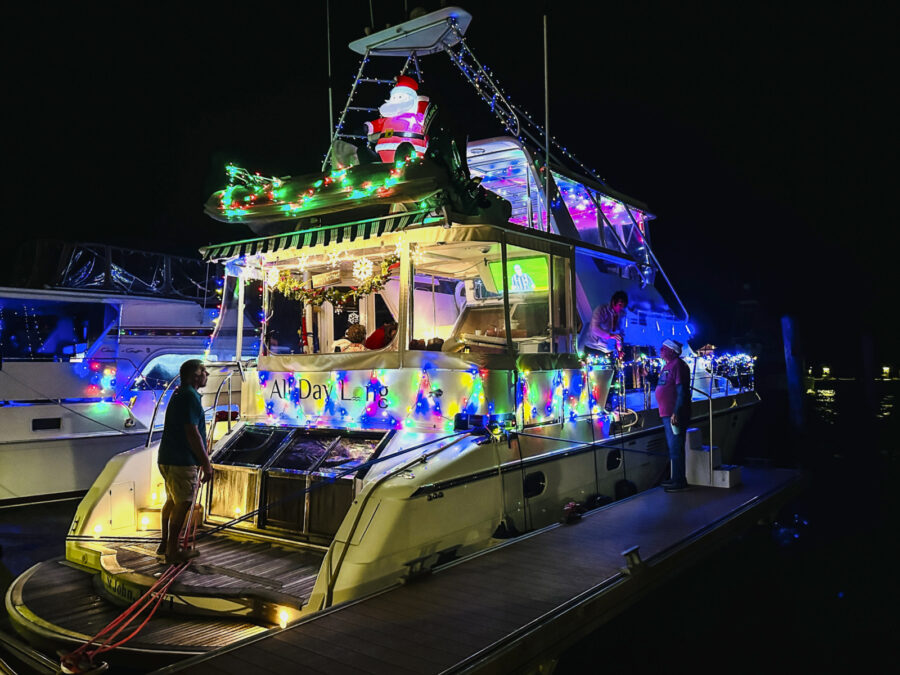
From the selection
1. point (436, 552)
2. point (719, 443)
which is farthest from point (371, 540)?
point (719, 443)

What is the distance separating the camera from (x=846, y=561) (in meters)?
8.11

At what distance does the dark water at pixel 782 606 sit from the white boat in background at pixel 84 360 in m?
6.44

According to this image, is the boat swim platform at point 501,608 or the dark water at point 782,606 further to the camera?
the dark water at point 782,606

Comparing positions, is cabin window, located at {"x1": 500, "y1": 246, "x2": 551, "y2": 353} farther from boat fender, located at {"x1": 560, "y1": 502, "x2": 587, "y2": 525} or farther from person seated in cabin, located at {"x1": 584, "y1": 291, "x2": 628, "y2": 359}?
boat fender, located at {"x1": 560, "y1": 502, "x2": 587, "y2": 525}

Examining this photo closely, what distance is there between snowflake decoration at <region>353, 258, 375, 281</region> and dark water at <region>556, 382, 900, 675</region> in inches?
170

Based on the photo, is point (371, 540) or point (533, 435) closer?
point (371, 540)

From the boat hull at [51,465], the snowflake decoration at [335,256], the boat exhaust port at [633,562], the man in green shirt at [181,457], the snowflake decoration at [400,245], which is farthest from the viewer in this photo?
the boat hull at [51,465]

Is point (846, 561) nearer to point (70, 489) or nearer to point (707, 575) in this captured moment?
point (707, 575)

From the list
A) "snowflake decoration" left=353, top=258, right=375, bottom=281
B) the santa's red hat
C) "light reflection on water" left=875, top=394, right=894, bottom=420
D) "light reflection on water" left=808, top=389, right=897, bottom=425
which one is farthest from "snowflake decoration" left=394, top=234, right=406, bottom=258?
"light reflection on water" left=875, top=394, right=894, bottom=420

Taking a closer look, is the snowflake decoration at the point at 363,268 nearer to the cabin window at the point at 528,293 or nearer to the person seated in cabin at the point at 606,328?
the cabin window at the point at 528,293

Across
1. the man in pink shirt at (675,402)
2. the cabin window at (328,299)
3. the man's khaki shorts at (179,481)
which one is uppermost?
the cabin window at (328,299)

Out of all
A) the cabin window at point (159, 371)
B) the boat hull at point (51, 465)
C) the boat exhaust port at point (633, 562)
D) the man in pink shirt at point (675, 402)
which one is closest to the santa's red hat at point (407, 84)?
the man in pink shirt at point (675, 402)

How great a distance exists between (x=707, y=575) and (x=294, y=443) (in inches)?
198

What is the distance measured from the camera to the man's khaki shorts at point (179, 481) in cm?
536
